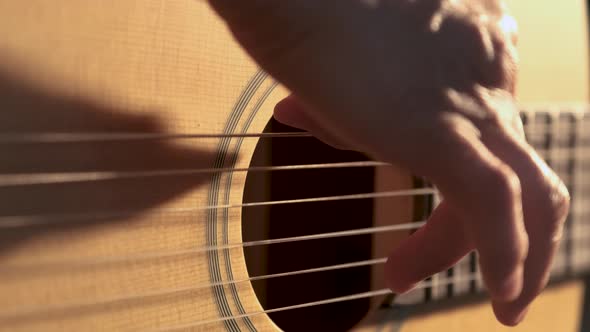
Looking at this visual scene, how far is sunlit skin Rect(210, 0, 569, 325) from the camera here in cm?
40

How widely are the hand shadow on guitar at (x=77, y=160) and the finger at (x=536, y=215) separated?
0.85ft

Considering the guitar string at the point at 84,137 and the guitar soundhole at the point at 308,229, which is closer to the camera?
the guitar string at the point at 84,137

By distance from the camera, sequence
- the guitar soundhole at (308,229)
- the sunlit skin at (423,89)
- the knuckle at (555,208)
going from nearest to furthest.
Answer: the sunlit skin at (423,89) → the knuckle at (555,208) → the guitar soundhole at (308,229)

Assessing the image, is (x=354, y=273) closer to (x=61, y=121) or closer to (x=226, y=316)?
(x=226, y=316)

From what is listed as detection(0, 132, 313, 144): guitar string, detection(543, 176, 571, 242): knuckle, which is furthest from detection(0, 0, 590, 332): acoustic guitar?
detection(543, 176, 571, 242): knuckle

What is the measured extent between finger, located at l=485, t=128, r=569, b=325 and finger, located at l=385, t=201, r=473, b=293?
0.05 meters

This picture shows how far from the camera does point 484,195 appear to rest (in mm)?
427

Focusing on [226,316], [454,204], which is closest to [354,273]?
[226,316]

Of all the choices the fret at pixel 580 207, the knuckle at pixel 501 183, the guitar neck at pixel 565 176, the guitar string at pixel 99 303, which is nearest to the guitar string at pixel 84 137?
the guitar string at pixel 99 303

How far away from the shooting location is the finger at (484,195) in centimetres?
42

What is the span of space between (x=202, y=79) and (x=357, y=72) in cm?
19

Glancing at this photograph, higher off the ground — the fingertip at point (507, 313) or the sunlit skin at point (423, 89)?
the sunlit skin at point (423, 89)

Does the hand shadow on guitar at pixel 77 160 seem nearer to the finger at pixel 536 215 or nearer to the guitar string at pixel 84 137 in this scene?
the guitar string at pixel 84 137

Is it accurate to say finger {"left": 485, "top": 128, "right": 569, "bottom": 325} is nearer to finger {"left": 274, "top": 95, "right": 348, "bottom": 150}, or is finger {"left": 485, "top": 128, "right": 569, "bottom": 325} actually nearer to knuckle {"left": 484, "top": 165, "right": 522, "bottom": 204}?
knuckle {"left": 484, "top": 165, "right": 522, "bottom": 204}
